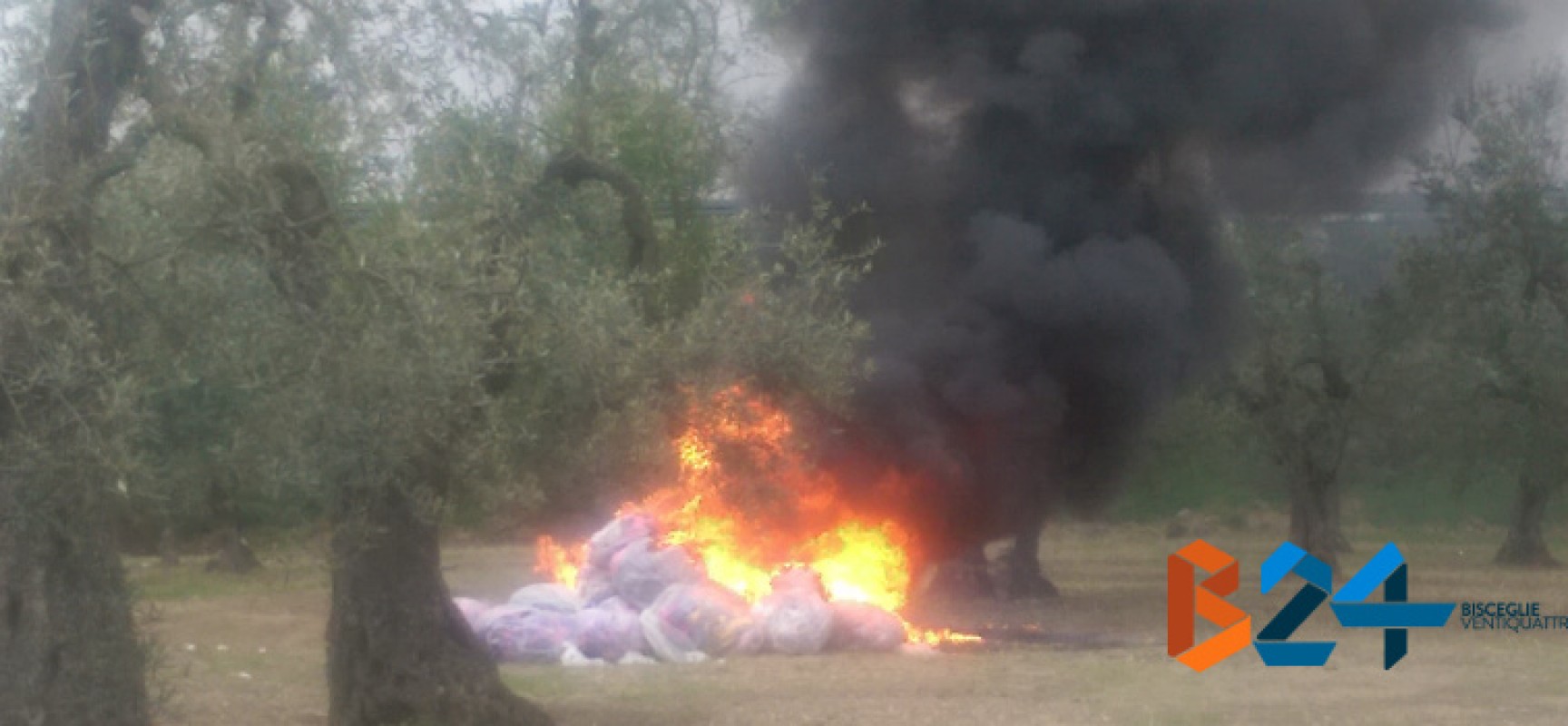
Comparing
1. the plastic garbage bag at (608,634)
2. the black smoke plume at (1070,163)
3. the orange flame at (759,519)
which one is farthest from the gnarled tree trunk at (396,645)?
the black smoke plume at (1070,163)

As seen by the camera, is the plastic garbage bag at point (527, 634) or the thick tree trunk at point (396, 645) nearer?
the thick tree trunk at point (396, 645)

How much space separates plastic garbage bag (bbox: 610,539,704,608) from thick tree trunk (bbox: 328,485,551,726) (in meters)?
6.83

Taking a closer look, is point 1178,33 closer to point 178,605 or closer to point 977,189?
point 977,189

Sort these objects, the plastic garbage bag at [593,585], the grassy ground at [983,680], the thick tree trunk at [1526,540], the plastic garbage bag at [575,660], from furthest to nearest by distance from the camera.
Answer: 1. the thick tree trunk at [1526,540]
2. the plastic garbage bag at [593,585]
3. the plastic garbage bag at [575,660]
4. the grassy ground at [983,680]

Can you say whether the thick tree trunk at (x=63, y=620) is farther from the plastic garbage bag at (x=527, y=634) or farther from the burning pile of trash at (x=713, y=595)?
the plastic garbage bag at (x=527, y=634)

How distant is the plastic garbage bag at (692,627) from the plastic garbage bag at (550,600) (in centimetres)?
102

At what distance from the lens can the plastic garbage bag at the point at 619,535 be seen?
1912 centimetres

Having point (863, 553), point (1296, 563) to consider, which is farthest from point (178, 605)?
point (1296, 563)

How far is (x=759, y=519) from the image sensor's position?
1388cm

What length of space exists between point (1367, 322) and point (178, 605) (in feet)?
62.0

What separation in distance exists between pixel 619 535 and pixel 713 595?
1877 millimetres

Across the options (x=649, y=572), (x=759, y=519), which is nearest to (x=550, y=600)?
(x=649, y=572)

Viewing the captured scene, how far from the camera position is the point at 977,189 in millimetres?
22578

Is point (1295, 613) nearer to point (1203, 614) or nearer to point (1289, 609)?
point (1289, 609)
